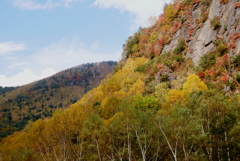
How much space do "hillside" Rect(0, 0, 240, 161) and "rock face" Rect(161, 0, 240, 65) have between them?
0.24 meters

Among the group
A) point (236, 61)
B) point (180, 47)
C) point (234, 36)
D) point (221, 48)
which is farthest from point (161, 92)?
point (234, 36)

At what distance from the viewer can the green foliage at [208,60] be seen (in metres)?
41.4

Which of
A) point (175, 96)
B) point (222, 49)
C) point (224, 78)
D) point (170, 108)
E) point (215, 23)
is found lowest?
point (170, 108)

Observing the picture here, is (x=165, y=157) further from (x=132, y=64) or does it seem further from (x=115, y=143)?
(x=132, y=64)

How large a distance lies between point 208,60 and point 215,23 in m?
10.0

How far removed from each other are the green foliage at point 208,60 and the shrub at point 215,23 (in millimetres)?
7668

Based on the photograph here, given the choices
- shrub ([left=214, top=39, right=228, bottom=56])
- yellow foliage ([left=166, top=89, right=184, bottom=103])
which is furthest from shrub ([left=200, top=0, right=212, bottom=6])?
yellow foliage ([left=166, top=89, right=184, bottom=103])

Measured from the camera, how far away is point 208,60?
41781 millimetres

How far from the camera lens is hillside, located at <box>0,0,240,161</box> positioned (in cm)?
2175

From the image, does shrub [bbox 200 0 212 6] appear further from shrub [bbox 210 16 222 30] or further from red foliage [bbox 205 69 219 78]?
red foliage [bbox 205 69 219 78]

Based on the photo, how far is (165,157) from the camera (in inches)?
1029

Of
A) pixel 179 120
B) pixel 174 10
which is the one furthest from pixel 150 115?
pixel 174 10

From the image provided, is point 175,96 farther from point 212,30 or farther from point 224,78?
point 212,30

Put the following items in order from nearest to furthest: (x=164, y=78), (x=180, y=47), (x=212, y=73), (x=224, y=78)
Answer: (x=224, y=78)
(x=212, y=73)
(x=164, y=78)
(x=180, y=47)
